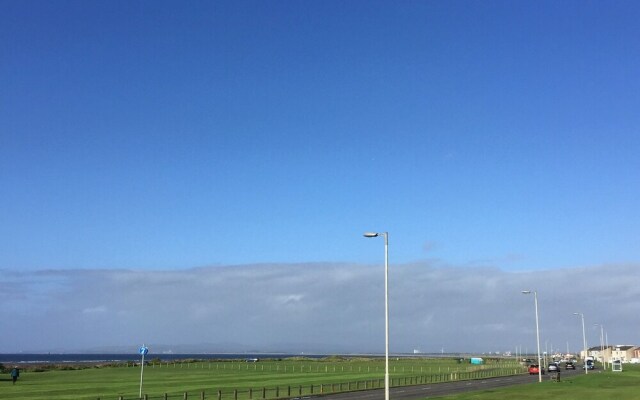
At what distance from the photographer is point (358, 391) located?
59812 mm

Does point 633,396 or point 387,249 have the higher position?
point 387,249

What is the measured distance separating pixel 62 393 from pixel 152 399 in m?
13.5

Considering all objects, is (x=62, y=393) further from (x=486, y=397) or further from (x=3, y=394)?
(x=486, y=397)

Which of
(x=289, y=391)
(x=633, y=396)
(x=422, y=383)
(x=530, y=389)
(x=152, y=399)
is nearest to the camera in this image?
(x=152, y=399)

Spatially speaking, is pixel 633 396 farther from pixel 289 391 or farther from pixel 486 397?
pixel 289 391

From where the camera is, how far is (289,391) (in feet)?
176

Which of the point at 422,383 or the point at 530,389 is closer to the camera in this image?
the point at 530,389

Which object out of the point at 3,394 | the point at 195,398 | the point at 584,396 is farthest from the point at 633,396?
the point at 3,394

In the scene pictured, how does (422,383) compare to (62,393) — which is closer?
(62,393)

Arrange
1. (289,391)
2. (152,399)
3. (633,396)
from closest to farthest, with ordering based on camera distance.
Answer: (152,399) < (633,396) < (289,391)

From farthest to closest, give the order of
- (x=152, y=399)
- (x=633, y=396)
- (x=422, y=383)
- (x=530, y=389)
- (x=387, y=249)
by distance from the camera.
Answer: (x=422, y=383) < (x=530, y=389) < (x=633, y=396) < (x=152, y=399) < (x=387, y=249)

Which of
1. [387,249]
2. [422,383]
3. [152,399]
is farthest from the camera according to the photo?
[422,383]

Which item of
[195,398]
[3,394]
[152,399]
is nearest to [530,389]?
[195,398]

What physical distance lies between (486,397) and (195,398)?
23259 millimetres
